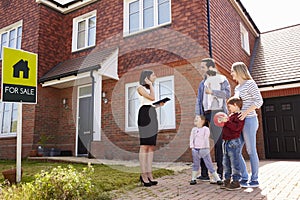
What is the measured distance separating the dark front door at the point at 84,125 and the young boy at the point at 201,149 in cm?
615

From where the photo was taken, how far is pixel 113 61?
30.1 feet

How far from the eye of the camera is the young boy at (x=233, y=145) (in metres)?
3.75

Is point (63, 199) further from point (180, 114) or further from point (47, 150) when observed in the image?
point (47, 150)

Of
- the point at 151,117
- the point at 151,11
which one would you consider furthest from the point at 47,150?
the point at 151,117

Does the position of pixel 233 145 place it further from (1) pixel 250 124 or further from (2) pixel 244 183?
(2) pixel 244 183

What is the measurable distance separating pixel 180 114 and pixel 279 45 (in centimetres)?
754

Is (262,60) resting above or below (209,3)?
below

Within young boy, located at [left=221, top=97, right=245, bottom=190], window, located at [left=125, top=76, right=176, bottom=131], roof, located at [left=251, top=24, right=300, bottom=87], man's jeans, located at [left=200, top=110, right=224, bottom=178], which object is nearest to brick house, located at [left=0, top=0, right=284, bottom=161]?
window, located at [left=125, top=76, right=176, bottom=131]

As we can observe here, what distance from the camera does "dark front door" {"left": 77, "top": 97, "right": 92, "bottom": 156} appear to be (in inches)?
390

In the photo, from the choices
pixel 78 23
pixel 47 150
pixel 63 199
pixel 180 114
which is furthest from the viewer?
pixel 78 23

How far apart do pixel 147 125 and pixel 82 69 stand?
543 cm

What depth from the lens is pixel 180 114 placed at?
767cm

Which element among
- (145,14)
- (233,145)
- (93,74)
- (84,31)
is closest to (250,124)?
(233,145)

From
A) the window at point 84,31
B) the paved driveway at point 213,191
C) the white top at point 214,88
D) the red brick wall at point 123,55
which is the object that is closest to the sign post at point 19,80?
the paved driveway at point 213,191
